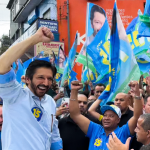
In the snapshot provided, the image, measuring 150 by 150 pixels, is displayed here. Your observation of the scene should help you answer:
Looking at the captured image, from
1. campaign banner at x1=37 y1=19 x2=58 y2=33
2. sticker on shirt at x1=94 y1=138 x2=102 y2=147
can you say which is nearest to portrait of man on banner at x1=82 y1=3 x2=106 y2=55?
sticker on shirt at x1=94 y1=138 x2=102 y2=147

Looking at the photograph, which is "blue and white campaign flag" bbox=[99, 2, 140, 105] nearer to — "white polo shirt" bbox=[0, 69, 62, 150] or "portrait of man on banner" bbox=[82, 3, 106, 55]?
"portrait of man on banner" bbox=[82, 3, 106, 55]

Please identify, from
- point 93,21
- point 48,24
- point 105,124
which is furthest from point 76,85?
point 48,24

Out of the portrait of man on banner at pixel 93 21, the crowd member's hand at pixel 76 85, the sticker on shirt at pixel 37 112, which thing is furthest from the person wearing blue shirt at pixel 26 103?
the portrait of man on banner at pixel 93 21

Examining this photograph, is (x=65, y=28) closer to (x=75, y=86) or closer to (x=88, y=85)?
(x=88, y=85)

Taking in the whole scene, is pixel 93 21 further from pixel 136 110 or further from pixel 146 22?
pixel 136 110

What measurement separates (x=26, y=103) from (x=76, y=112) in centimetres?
139

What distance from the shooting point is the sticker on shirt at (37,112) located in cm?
221

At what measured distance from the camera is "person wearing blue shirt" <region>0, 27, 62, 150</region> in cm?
199

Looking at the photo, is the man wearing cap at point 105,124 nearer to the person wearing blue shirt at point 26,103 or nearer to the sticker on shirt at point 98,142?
the sticker on shirt at point 98,142

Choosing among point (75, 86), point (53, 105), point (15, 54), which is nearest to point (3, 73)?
point (15, 54)

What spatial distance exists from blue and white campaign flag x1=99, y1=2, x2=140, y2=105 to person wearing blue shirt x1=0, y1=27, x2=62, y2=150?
2.35 metres

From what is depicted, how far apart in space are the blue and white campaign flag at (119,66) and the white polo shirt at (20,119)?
8.06ft

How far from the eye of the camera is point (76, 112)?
136 inches

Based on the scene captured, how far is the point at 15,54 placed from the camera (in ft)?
6.47
